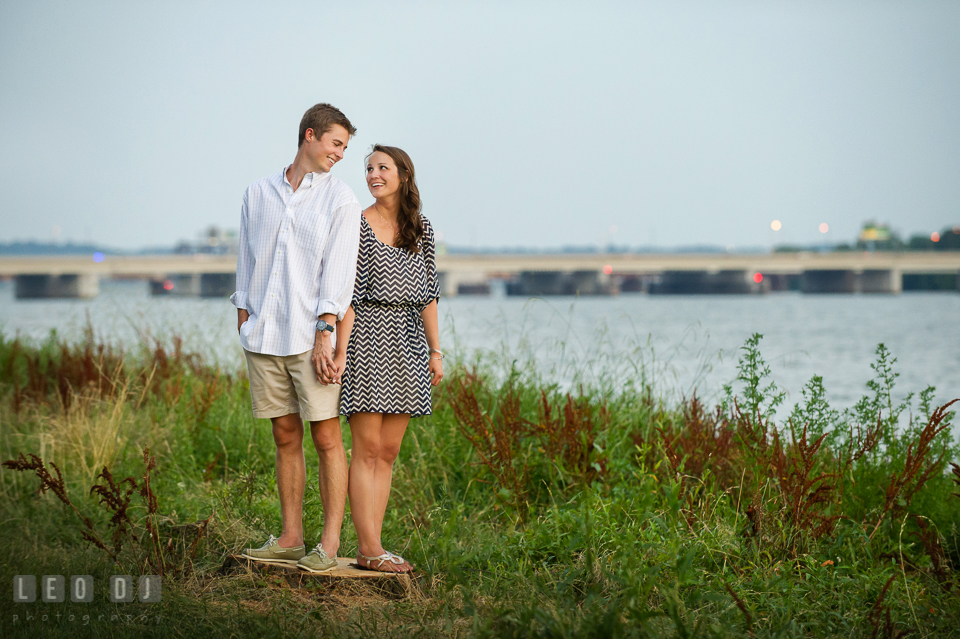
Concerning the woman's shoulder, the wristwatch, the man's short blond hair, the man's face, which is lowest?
the wristwatch

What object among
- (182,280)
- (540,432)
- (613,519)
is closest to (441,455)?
(540,432)

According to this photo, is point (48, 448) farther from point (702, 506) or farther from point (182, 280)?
point (182, 280)

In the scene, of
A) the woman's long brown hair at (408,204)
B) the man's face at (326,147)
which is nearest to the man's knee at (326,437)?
the woman's long brown hair at (408,204)

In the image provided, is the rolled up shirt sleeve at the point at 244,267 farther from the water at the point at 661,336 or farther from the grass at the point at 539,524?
the water at the point at 661,336

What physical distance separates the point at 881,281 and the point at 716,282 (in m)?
12.8

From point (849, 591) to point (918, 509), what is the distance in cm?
141

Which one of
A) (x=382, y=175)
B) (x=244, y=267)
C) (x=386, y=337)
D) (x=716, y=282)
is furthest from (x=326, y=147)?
(x=716, y=282)

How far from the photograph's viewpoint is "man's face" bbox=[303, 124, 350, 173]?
3.42 m

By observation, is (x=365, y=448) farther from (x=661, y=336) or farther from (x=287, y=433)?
(x=661, y=336)

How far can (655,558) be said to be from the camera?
11.2ft

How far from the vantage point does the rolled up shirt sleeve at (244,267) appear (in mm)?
3461

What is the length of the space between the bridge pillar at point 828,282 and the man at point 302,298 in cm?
6685

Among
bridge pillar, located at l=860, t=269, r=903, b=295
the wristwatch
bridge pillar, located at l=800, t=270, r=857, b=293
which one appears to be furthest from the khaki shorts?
bridge pillar, located at l=800, t=270, r=857, b=293

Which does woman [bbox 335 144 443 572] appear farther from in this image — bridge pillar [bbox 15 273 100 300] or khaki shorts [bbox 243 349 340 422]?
bridge pillar [bbox 15 273 100 300]
